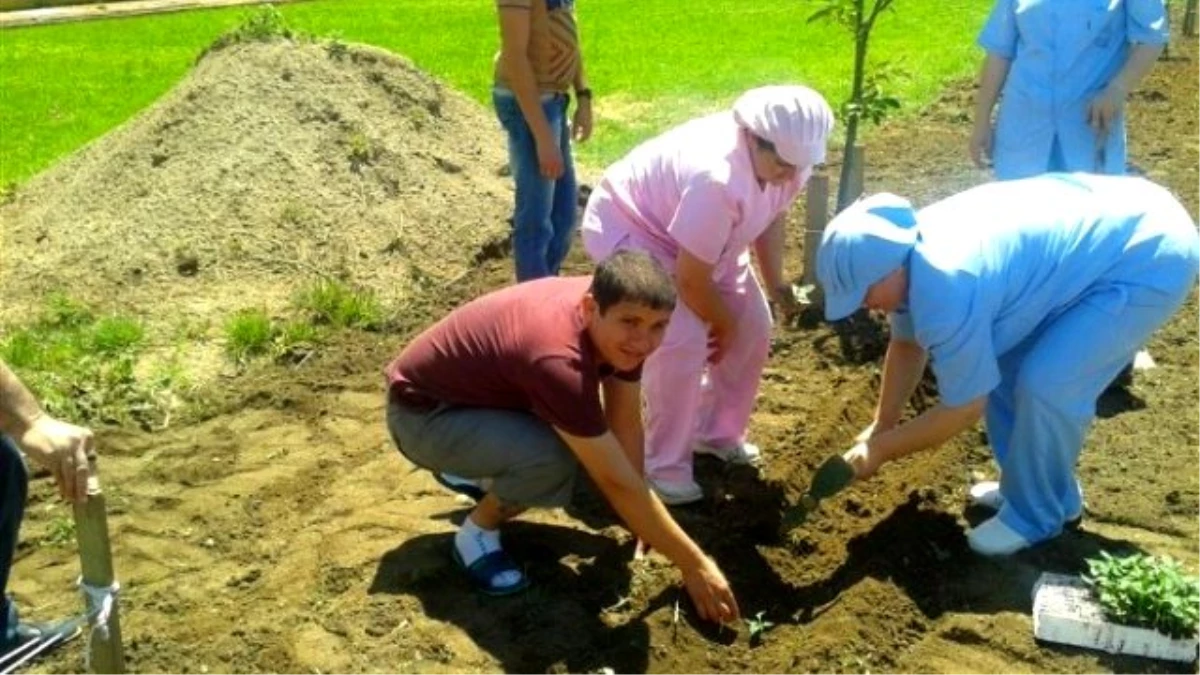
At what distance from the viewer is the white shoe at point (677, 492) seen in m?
4.67

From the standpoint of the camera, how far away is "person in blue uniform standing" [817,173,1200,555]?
3.75m

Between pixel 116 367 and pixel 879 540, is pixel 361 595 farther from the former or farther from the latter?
pixel 116 367

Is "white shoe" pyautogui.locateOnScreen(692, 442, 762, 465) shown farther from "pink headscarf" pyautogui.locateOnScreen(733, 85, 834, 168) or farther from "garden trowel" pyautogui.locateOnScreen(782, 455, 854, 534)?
"pink headscarf" pyautogui.locateOnScreen(733, 85, 834, 168)

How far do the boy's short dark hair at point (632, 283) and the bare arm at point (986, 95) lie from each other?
250cm

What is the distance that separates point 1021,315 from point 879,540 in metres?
0.93

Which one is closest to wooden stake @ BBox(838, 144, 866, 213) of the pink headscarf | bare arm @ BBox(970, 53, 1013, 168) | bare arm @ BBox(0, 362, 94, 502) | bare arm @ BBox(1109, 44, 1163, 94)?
bare arm @ BBox(970, 53, 1013, 168)

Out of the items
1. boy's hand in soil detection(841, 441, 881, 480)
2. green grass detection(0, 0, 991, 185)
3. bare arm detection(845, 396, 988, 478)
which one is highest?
bare arm detection(845, 396, 988, 478)

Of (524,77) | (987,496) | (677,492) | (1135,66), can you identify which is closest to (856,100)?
(1135,66)

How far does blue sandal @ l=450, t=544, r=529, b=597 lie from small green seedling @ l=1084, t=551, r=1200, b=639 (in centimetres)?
168

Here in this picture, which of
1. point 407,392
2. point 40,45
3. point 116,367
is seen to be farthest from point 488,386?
point 40,45

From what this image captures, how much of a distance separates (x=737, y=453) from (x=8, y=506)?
2500 mm

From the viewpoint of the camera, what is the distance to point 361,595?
4.13 m

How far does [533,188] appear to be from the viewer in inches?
220

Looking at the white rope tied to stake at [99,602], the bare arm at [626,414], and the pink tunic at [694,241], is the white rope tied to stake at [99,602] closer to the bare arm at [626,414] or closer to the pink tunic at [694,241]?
the bare arm at [626,414]
